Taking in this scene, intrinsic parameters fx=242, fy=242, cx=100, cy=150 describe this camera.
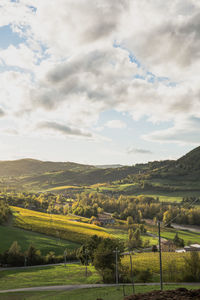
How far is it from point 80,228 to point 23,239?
4090cm

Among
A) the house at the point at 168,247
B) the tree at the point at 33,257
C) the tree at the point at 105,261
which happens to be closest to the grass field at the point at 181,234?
the house at the point at 168,247

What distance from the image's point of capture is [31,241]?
11206 cm

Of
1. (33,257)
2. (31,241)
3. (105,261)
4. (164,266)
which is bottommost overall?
(33,257)

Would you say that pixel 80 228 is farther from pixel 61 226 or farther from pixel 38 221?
pixel 38 221

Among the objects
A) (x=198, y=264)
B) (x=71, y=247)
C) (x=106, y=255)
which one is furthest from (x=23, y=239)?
(x=198, y=264)

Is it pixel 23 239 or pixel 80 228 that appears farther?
pixel 80 228

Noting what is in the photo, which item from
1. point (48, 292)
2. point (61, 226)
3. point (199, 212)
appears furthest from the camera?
point (199, 212)

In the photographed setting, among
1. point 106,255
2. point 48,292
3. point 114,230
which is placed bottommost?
point 114,230

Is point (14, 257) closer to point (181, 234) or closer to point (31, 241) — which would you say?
point (31, 241)

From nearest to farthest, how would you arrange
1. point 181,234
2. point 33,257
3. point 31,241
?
point 33,257
point 31,241
point 181,234

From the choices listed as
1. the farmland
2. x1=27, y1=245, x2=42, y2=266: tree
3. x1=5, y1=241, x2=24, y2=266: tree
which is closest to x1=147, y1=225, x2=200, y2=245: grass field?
the farmland

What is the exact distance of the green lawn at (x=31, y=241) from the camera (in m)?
106

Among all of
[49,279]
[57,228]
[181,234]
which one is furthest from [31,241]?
[181,234]

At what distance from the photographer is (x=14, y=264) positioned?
88.4m
